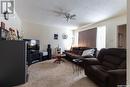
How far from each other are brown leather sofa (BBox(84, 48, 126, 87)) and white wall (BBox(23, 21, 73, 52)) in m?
4.82

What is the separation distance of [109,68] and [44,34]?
564 centimetres

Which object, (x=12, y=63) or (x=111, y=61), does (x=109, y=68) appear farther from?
(x=12, y=63)

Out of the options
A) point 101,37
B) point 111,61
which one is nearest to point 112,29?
point 101,37

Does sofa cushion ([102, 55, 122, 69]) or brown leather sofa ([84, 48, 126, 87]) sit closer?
brown leather sofa ([84, 48, 126, 87])

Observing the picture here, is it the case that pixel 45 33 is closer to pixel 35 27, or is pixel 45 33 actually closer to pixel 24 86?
pixel 35 27

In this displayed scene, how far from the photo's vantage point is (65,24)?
7668mm

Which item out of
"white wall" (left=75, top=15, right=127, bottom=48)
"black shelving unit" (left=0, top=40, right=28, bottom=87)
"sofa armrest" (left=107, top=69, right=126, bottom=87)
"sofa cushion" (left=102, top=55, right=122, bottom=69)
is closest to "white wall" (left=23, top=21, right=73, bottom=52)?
"white wall" (left=75, top=15, right=127, bottom=48)

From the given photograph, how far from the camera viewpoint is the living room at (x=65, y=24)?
3758mm

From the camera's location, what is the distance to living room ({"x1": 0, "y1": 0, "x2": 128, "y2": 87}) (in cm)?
376

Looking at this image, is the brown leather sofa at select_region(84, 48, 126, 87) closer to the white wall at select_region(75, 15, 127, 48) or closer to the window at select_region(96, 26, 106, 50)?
the white wall at select_region(75, 15, 127, 48)

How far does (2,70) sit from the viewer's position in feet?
8.52

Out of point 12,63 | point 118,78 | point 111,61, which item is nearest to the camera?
point 118,78

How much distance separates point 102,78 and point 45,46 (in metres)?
5.84

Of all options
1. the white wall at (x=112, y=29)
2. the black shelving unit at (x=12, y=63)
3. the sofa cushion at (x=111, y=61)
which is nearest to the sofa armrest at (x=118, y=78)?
the sofa cushion at (x=111, y=61)
